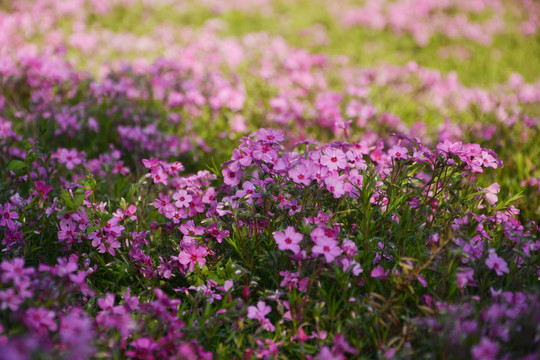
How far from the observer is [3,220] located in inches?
94.0

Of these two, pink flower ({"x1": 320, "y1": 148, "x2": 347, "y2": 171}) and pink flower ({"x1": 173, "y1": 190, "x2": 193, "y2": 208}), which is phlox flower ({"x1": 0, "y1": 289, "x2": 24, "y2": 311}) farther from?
pink flower ({"x1": 320, "y1": 148, "x2": 347, "y2": 171})

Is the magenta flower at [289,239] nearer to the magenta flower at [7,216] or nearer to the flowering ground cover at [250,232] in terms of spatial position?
the flowering ground cover at [250,232]

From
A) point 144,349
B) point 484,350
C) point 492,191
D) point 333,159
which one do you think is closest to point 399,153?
point 333,159

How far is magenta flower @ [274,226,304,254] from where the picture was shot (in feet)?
6.77

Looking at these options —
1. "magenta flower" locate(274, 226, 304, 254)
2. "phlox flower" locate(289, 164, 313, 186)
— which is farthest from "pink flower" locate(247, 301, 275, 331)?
"phlox flower" locate(289, 164, 313, 186)

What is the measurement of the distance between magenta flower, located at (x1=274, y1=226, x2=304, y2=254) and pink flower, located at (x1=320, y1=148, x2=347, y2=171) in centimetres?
40

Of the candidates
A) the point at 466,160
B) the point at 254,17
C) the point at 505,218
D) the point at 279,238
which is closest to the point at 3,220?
the point at 279,238

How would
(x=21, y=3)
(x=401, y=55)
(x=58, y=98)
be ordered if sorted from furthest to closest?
1. (x=401, y=55)
2. (x=21, y=3)
3. (x=58, y=98)

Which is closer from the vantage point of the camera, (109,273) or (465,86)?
(109,273)

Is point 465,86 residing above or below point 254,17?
below

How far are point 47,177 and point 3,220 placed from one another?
73 cm

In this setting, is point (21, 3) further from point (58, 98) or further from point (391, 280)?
point (391, 280)

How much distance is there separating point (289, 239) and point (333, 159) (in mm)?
499

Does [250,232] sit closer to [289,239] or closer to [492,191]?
[289,239]
